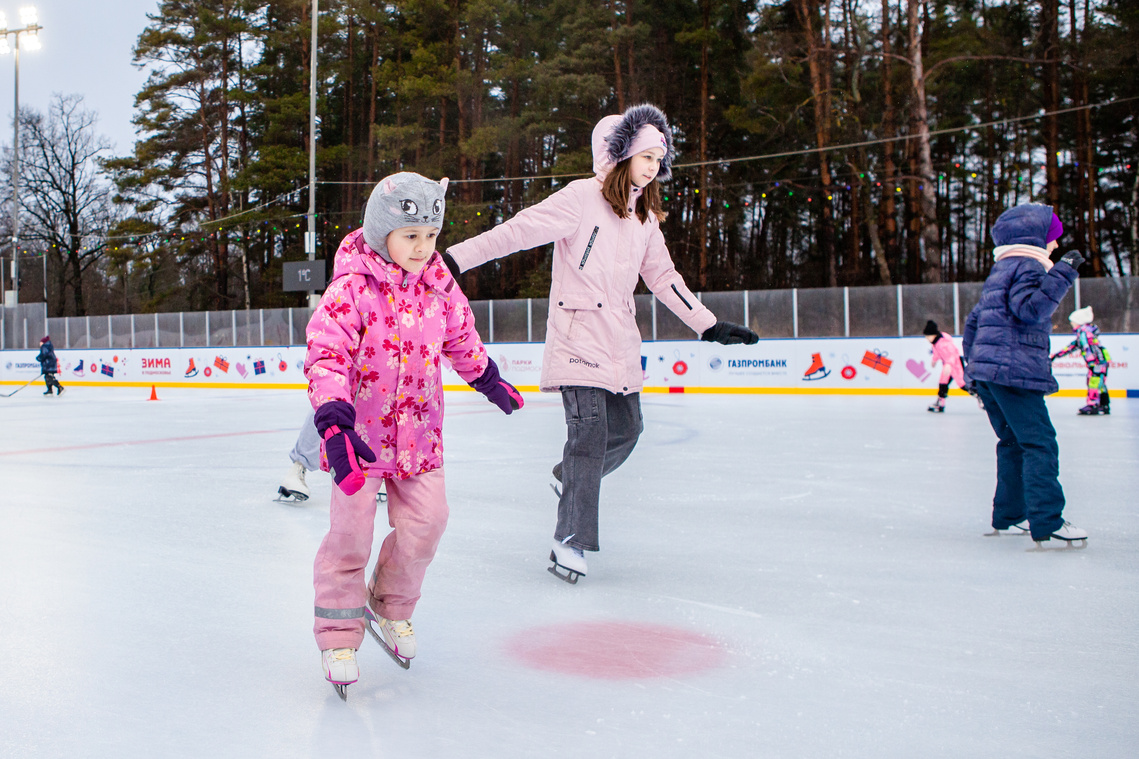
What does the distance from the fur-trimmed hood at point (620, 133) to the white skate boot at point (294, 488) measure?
245 centimetres

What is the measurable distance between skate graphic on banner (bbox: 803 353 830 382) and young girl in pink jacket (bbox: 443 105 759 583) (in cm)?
1236

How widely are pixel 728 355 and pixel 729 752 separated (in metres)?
→ 14.5

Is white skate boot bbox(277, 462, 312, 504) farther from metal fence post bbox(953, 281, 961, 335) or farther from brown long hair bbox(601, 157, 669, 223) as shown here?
metal fence post bbox(953, 281, 961, 335)

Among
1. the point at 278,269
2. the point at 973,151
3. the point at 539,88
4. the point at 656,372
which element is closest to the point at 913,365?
the point at 656,372

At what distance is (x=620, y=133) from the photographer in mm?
3273

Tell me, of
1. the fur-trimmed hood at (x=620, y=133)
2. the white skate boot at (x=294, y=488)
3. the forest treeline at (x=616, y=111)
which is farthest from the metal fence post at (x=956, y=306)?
the fur-trimmed hood at (x=620, y=133)

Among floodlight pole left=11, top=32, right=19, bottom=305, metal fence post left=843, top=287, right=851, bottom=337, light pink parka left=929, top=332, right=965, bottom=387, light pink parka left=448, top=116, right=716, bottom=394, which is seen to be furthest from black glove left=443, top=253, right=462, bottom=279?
floodlight pole left=11, top=32, right=19, bottom=305

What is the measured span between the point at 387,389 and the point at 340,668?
2.02 feet

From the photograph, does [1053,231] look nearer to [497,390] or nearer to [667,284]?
[667,284]

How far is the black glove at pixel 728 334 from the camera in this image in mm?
3271

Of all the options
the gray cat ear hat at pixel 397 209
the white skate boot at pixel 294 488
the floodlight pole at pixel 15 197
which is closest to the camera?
the gray cat ear hat at pixel 397 209

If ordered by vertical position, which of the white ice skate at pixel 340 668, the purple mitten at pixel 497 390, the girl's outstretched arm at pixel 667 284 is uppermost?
the girl's outstretched arm at pixel 667 284

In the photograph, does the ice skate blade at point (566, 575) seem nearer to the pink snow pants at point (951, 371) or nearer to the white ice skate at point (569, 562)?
the white ice skate at point (569, 562)

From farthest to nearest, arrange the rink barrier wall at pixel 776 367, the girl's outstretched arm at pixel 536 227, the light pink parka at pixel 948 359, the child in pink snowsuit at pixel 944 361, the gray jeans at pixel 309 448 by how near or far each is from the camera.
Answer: the rink barrier wall at pixel 776 367 → the light pink parka at pixel 948 359 → the child in pink snowsuit at pixel 944 361 → the gray jeans at pixel 309 448 → the girl's outstretched arm at pixel 536 227
